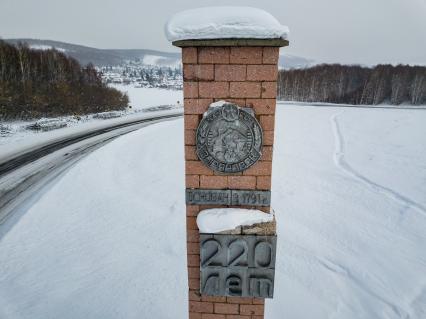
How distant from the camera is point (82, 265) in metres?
4.76

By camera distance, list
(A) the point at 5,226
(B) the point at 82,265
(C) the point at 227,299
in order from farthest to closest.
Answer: (A) the point at 5,226, (B) the point at 82,265, (C) the point at 227,299

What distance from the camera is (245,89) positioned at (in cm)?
215

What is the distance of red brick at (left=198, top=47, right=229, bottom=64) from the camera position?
2.08 m

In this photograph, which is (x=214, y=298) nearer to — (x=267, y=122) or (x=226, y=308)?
(x=226, y=308)

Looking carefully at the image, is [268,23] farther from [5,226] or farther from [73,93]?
[73,93]

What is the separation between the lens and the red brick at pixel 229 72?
6.91 feet

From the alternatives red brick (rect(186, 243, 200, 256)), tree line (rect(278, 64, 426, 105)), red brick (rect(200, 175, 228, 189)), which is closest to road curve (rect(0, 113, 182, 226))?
red brick (rect(186, 243, 200, 256))

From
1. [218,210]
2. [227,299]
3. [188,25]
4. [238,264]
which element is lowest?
[227,299]

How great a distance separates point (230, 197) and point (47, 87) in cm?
2832

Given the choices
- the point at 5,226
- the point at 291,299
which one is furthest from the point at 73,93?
the point at 291,299

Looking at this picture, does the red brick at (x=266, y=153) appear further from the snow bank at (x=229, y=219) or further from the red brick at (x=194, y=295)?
the red brick at (x=194, y=295)

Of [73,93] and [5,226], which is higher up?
[73,93]

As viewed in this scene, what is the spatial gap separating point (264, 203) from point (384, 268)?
3.64 meters

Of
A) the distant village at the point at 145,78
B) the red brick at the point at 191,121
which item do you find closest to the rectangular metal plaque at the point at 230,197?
the red brick at the point at 191,121
